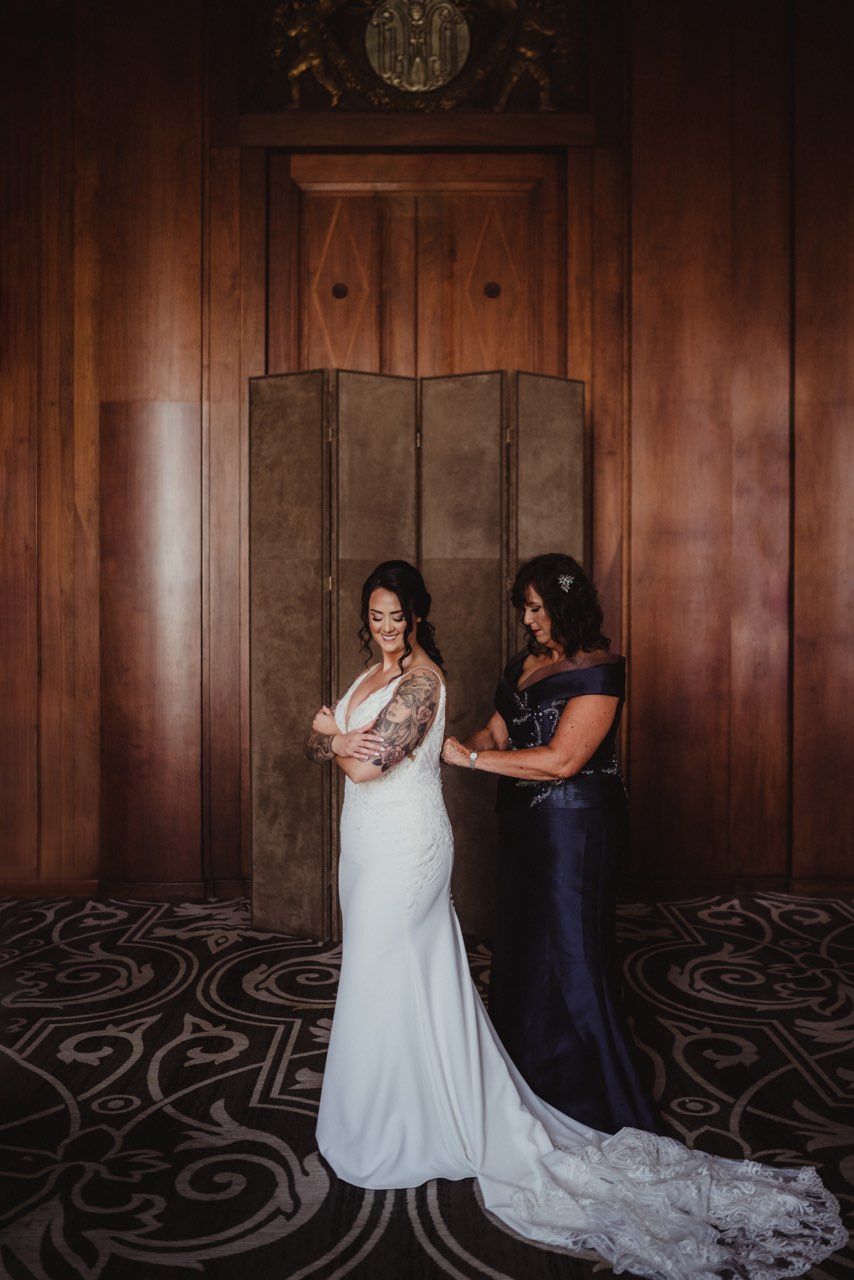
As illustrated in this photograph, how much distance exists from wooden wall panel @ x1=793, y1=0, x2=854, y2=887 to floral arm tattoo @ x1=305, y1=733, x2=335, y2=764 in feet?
11.2

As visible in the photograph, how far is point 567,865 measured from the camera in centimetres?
271

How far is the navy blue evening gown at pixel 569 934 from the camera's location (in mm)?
2623

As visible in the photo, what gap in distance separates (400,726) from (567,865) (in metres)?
0.73

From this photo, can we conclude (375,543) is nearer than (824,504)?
Yes

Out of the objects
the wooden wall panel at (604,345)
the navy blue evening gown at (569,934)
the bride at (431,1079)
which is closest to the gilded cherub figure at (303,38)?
the wooden wall panel at (604,345)

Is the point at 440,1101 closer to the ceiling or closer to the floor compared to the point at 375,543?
closer to the floor

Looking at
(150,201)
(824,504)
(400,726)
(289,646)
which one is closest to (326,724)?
(400,726)

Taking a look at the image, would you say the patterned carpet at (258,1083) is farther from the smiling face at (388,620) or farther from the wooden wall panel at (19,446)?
the smiling face at (388,620)

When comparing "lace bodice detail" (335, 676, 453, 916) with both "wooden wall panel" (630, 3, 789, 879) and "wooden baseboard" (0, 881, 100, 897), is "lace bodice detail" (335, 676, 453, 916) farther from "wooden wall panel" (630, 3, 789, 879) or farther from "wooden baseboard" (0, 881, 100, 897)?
"wooden baseboard" (0, 881, 100, 897)

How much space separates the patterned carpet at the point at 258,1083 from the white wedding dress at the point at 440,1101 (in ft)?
0.34

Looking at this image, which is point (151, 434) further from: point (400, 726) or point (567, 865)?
point (567, 865)

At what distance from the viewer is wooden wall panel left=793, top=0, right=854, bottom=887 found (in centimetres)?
500

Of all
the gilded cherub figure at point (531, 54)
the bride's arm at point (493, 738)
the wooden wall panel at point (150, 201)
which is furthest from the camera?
the gilded cherub figure at point (531, 54)

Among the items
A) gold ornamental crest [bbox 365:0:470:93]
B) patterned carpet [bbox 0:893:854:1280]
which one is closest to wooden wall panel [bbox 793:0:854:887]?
patterned carpet [bbox 0:893:854:1280]
